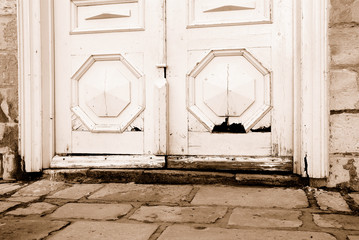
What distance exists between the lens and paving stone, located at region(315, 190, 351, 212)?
69.3 inches

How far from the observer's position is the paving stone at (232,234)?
138 cm

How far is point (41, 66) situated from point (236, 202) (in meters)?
1.56

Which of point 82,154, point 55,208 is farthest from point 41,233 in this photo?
point 82,154

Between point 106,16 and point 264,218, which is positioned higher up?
point 106,16

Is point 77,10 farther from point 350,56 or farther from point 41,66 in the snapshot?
point 350,56

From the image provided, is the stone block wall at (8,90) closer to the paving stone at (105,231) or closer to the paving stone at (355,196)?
the paving stone at (105,231)

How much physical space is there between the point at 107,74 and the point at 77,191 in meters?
0.81

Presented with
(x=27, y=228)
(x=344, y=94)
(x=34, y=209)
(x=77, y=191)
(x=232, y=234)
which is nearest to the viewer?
(x=232, y=234)

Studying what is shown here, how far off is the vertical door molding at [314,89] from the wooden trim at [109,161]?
Result: 90 cm

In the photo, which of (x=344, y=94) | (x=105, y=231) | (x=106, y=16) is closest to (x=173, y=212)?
(x=105, y=231)

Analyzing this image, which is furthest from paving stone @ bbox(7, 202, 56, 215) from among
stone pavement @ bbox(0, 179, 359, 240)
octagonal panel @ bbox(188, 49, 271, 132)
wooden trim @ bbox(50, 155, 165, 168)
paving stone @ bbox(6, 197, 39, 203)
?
octagonal panel @ bbox(188, 49, 271, 132)

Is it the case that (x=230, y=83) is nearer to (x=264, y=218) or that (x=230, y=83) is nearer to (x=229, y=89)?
(x=229, y=89)

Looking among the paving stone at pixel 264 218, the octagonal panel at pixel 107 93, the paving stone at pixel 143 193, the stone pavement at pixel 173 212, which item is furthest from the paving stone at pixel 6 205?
the paving stone at pixel 264 218

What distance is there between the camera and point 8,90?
2.49m
